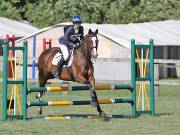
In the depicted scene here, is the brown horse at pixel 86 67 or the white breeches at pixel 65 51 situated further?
the white breeches at pixel 65 51

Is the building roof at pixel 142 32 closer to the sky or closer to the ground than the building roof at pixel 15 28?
closer to the ground

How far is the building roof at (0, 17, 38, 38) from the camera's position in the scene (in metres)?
46.8

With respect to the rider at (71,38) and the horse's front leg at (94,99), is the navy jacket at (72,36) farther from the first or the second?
the horse's front leg at (94,99)

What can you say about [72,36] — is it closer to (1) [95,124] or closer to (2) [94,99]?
(2) [94,99]

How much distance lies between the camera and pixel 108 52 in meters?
38.8

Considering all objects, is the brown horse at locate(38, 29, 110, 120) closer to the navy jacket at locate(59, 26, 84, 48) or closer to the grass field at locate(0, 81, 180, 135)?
the navy jacket at locate(59, 26, 84, 48)

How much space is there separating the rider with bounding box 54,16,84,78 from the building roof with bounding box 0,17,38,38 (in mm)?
27061

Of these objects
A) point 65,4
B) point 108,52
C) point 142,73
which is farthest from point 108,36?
point 142,73

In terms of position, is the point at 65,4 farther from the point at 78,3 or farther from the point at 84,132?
the point at 84,132

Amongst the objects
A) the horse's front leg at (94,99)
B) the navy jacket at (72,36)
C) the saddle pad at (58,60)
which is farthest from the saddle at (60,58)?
the horse's front leg at (94,99)

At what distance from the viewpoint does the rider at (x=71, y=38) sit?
57.1ft

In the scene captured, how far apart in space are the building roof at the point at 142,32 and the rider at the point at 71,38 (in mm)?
19562

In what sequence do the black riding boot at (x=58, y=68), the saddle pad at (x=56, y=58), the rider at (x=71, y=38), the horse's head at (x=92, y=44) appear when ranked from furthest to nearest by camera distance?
1. the saddle pad at (x=56, y=58)
2. the black riding boot at (x=58, y=68)
3. the rider at (x=71, y=38)
4. the horse's head at (x=92, y=44)

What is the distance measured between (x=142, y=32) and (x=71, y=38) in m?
24.7
